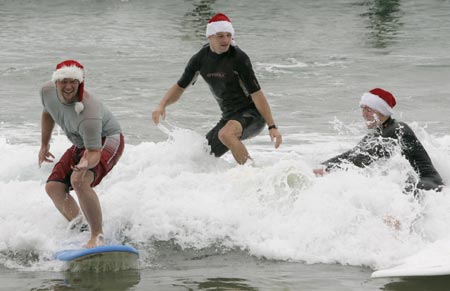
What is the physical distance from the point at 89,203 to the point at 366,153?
246 centimetres

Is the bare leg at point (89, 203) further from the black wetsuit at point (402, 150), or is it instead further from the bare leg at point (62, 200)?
the black wetsuit at point (402, 150)

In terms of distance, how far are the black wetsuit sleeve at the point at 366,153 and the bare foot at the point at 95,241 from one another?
2251mm

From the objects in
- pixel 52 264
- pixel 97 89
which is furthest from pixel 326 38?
pixel 52 264

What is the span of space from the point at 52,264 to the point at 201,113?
7120 millimetres

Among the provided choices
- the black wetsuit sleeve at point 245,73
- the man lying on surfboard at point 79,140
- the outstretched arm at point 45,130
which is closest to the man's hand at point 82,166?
the man lying on surfboard at point 79,140

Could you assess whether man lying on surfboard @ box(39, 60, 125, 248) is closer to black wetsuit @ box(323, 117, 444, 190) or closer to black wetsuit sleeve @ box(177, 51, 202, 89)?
black wetsuit sleeve @ box(177, 51, 202, 89)

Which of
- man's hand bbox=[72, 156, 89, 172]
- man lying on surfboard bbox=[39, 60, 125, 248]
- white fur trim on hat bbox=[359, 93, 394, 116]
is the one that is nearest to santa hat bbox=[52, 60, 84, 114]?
man lying on surfboard bbox=[39, 60, 125, 248]

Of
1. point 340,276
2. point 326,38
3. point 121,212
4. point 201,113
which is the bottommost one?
point 340,276

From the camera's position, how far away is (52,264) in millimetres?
6887

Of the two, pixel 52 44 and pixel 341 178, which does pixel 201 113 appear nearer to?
pixel 341 178

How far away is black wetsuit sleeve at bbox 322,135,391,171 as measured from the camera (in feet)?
24.9

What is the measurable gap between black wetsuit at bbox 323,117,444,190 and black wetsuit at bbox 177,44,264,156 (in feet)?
3.96

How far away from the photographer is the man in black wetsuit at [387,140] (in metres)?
7.63

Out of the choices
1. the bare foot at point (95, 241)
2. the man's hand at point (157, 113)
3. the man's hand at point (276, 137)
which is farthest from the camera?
the man's hand at point (157, 113)
